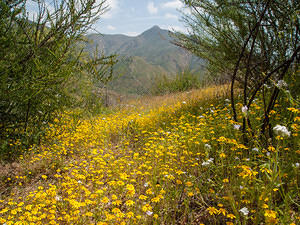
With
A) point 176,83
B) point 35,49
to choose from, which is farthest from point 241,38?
point 176,83

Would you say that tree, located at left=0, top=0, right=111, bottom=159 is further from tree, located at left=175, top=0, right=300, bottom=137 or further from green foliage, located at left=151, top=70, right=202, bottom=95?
green foliage, located at left=151, top=70, right=202, bottom=95

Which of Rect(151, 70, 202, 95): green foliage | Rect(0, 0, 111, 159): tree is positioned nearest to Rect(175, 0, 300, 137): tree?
Rect(0, 0, 111, 159): tree

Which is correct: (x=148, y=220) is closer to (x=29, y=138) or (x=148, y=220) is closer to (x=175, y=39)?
(x=29, y=138)

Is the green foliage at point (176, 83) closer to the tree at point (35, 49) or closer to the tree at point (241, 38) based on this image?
the tree at point (241, 38)

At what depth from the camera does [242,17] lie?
140 inches

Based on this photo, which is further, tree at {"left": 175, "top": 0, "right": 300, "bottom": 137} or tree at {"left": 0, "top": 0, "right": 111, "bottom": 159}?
tree at {"left": 175, "top": 0, "right": 300, "bottom": 137}

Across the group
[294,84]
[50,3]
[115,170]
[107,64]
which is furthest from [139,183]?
[294,84]

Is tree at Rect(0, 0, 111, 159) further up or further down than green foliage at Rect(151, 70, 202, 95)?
further up

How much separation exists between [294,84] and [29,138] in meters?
4.14

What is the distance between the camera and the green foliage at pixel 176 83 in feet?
32.9

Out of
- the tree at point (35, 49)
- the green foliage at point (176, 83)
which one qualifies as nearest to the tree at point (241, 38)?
the tree at point (35, 49)

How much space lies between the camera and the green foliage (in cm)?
1004

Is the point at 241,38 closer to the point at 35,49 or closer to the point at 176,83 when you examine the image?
the point at 35,49

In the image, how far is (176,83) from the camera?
10.4 metres
